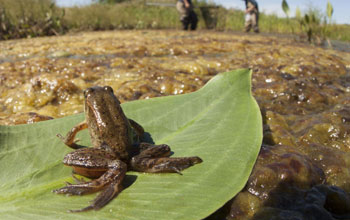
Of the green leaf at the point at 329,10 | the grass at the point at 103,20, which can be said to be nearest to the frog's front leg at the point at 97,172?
the green leaf at the point at 329,10

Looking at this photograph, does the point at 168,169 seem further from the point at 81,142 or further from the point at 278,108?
the point at 278,108

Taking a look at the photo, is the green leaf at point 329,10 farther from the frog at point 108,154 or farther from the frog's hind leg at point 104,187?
the frog's hind leg at point 104,187

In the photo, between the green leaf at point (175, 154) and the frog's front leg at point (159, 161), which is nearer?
the green leaf at point (175, 154)

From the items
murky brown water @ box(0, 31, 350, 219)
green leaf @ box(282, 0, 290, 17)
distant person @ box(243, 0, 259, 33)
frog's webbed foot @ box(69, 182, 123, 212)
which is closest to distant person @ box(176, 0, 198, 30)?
distant person @ box(243, 0, 259, 33)

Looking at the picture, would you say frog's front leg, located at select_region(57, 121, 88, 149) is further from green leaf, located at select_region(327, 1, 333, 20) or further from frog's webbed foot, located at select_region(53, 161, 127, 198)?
green leaf, located at select_region(327, 1, 333, 20)

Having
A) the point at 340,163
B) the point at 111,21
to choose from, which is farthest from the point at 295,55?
the point at 111,21

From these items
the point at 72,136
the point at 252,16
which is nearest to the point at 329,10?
the point at 252,16
